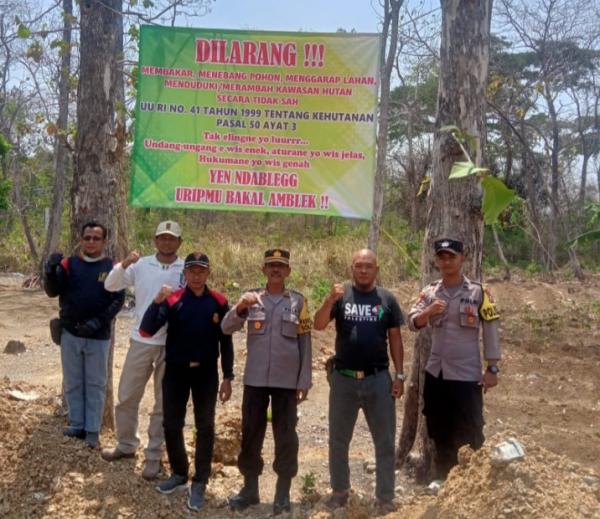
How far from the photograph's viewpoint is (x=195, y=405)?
483 cm

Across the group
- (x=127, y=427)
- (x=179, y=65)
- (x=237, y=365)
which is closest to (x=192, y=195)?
(x=179, y=65)

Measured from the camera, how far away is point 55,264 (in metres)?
5.12

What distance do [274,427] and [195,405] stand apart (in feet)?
1.82

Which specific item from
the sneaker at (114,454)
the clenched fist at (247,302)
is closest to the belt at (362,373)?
the clenched fist at (247,302)

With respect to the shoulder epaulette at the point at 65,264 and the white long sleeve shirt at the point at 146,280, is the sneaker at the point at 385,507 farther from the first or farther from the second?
the shoulder epaulette at the point at 65,264

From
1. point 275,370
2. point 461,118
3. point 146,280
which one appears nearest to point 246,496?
point 275,370

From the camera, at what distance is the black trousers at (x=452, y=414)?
466cm

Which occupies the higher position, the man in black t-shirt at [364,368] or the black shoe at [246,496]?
the man in black t-shirt at [364,368]

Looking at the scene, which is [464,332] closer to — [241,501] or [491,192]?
[491,192]

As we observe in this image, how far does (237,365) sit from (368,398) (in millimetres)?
5230

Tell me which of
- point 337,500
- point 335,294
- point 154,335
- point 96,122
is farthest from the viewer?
point 96,122

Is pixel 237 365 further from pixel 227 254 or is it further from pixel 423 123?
pixel 423 123

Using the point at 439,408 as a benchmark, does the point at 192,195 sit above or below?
above

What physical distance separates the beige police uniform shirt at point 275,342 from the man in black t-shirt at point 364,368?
18 cm
